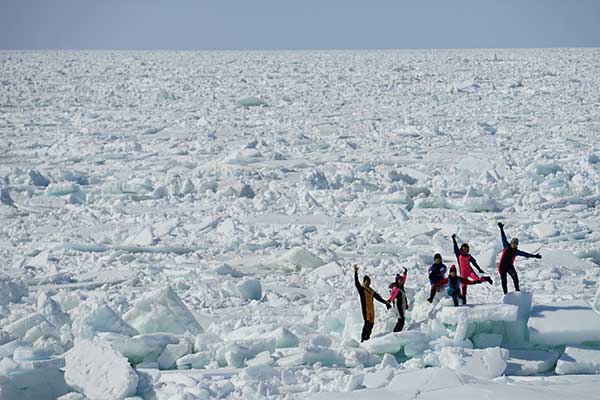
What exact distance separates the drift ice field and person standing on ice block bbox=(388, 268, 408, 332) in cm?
13

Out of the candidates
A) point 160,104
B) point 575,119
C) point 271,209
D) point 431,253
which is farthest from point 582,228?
point 160,104

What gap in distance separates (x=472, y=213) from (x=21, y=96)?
15608mm

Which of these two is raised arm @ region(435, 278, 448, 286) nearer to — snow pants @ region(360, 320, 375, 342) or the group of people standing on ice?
the group of people standing on ice

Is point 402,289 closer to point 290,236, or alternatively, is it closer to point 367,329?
point 367,329

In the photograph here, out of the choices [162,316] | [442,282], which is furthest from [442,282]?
[162,316]

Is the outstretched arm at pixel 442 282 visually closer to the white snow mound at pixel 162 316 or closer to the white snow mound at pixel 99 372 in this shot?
the white snow mound at pixel 162 316

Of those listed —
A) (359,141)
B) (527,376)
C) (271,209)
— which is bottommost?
(527,376)

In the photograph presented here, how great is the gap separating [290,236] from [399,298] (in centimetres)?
419

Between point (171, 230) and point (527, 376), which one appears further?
point (171, 230)

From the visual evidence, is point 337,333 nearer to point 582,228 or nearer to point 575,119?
point 582,228

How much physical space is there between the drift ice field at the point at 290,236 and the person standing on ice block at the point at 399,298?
0.43ft

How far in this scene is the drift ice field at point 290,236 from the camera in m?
5.89

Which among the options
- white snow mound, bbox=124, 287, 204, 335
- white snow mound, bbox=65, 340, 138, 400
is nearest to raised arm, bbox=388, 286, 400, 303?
white snow mound, bbox=124, 287, 204, 335

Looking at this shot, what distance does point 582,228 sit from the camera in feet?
35.1
